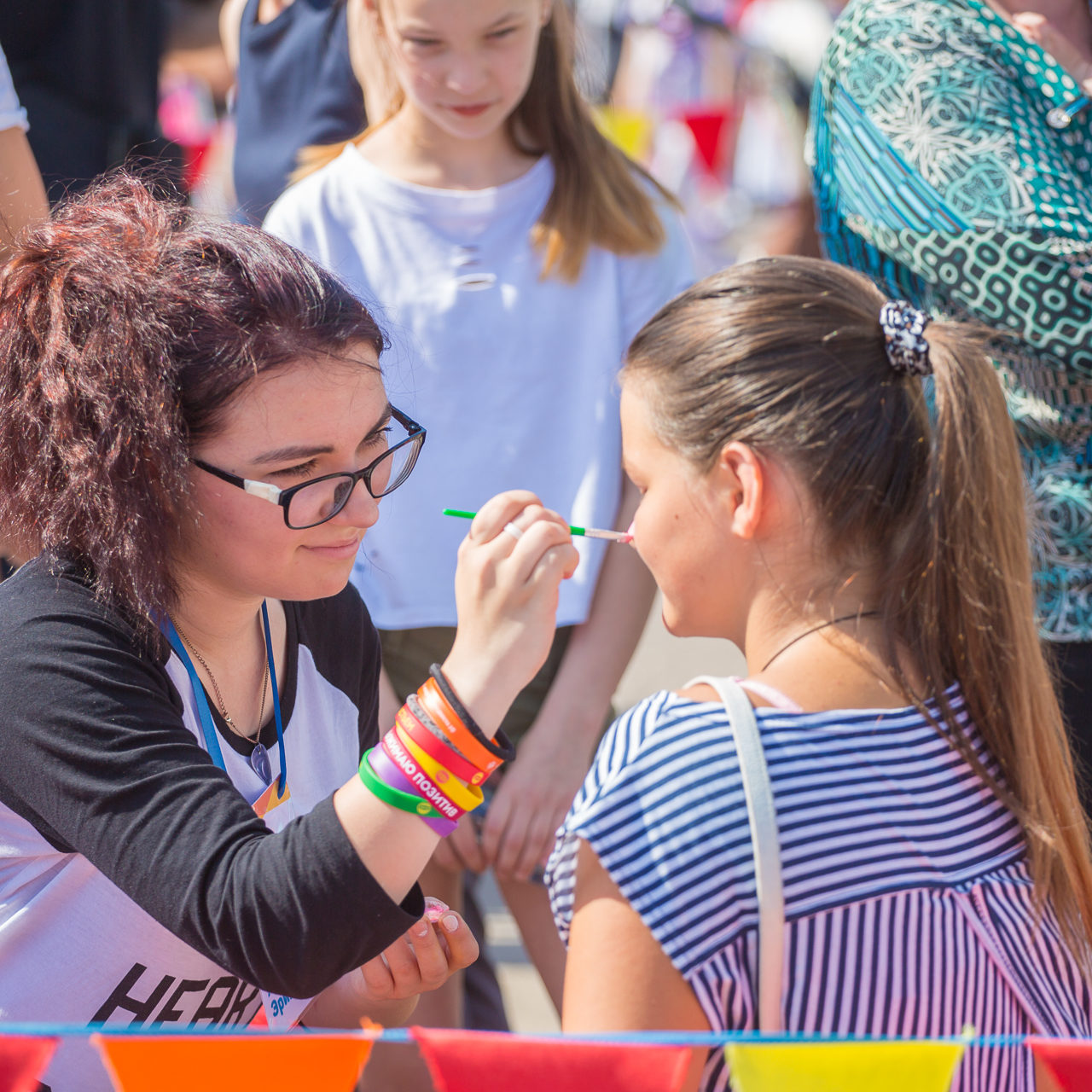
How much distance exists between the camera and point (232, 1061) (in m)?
1.19

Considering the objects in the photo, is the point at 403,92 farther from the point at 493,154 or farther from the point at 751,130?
the point at 751,130

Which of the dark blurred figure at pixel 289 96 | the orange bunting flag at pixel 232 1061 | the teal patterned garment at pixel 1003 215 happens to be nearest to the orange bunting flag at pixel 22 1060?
the orange bunting flag at pixel 232 1061

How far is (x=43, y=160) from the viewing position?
2.53m

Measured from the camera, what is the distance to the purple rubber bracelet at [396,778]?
3.99 feet

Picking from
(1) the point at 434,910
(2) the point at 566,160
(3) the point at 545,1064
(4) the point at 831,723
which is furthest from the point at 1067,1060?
(2) the point at 566,160

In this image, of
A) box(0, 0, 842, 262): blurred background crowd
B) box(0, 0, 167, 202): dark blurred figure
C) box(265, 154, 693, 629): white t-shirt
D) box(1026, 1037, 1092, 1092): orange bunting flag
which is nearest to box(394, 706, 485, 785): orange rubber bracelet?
box(1026, 1037, 1092, 1092): orange bunting flag

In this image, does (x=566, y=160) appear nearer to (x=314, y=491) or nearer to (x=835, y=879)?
(x=314, y=491)

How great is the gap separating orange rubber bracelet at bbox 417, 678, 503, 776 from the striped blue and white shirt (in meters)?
0.13

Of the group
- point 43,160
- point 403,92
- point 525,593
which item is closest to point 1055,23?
point 403,92

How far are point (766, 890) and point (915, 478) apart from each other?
51 centimetres

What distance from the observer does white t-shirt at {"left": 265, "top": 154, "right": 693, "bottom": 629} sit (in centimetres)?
222

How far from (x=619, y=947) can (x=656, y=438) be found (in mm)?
603

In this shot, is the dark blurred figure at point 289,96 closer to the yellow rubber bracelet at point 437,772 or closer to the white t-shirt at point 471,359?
the white t-shirt at point 471,359

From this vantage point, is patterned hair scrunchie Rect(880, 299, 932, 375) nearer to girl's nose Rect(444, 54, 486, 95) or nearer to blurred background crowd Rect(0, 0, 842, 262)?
blurred background crowd Rect(0, 0, 842, 262)
